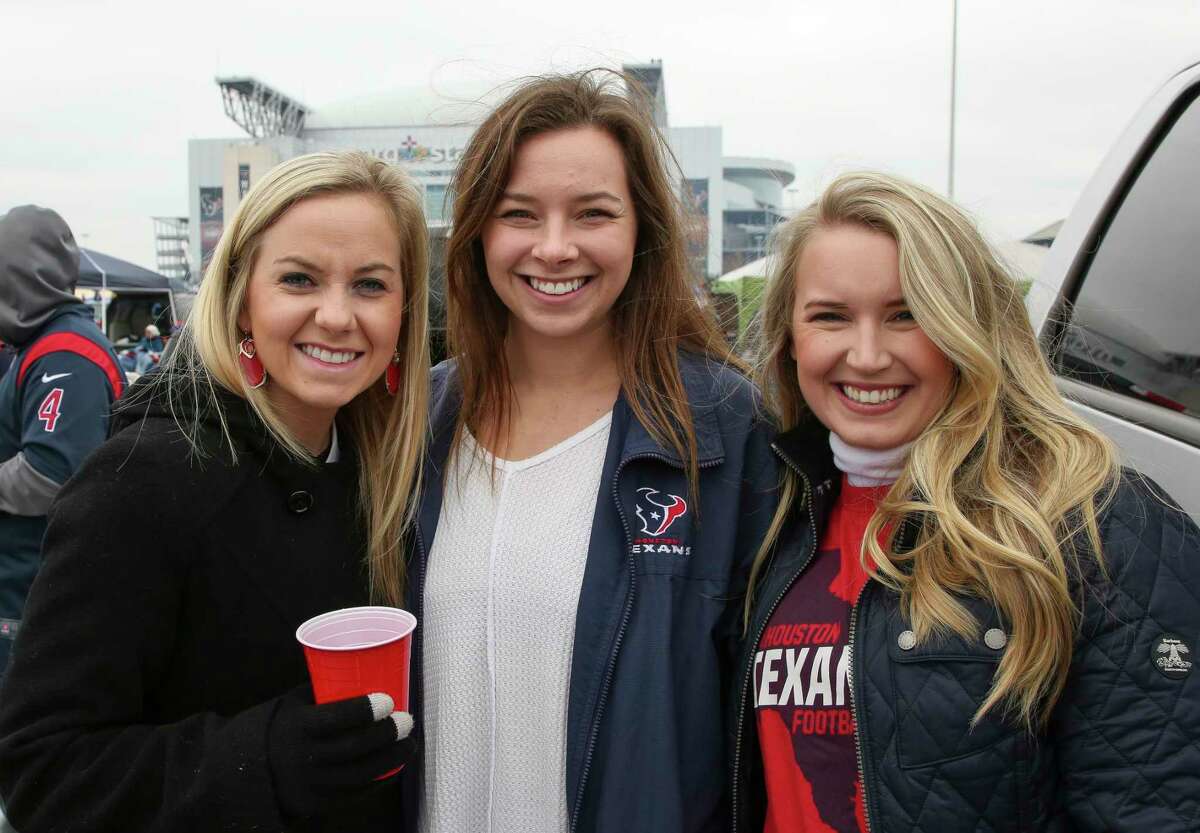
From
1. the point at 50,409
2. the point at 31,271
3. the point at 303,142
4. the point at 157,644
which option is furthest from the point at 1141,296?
the point at 303,142

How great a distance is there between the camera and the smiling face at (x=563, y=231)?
86.3 inches

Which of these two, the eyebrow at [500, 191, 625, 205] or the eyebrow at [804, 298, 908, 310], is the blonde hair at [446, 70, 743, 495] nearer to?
the eyebrow at [500, 191, 625, 205]

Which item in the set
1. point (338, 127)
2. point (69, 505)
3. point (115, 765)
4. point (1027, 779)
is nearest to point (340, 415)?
point (69, 505)

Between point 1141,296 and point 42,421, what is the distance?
12.3 ft

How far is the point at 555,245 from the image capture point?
2.15m

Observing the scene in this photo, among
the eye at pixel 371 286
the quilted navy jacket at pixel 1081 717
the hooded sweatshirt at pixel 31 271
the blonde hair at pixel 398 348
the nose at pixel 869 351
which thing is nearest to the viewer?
the quilted navy jacket at pixel 1081 717

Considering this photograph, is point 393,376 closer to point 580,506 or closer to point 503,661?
point 580,506

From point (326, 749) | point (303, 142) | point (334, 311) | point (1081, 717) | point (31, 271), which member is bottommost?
point (326, 749)

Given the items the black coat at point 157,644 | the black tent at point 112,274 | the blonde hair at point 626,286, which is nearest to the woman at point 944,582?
the blonde hair at point 626,286

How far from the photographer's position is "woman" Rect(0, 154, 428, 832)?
152 centimetres

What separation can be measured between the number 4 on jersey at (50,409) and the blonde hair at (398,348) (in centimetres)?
200

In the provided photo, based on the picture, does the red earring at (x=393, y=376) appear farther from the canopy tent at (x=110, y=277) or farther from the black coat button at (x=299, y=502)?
the canopy tent at (x=110, y=277)

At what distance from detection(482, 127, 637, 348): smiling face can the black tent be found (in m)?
16.3

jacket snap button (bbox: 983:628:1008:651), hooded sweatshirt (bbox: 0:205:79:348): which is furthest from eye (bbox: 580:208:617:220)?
hooded sweatshirt (bbox: 0:205:79:348)
